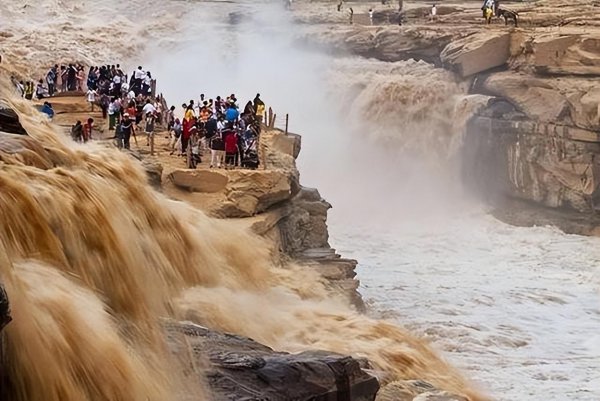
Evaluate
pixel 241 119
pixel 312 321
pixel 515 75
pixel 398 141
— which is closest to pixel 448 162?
pixel 398 141

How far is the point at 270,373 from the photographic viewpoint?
231 inches

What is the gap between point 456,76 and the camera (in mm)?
21406

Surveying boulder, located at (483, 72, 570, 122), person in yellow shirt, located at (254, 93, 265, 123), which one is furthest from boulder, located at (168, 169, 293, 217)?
boulder, located at (483, 72, 570, 122)

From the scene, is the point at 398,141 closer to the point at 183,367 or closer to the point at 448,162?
the point at 448,162

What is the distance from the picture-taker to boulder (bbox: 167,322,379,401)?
5.71 metres

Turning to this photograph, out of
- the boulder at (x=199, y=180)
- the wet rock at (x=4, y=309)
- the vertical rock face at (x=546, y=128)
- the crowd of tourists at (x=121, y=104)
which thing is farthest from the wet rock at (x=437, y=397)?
the vertical rock face at (x=546, y=128)

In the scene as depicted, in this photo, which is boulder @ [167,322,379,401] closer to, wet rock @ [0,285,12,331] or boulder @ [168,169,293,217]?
wet rock @ [0,285,12,331]

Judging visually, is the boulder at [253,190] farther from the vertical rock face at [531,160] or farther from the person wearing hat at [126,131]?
the vertical rock face at [531,160]

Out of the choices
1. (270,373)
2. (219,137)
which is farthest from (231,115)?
(270,373)

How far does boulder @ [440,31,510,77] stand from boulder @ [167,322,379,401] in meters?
15.2

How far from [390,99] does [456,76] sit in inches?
66.2

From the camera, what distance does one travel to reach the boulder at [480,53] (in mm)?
20484

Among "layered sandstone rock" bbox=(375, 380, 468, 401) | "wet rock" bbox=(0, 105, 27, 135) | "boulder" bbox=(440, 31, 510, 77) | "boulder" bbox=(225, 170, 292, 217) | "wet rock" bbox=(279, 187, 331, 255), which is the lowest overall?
"layered sandstone rock" bbox=(375, 380, 468, 401)

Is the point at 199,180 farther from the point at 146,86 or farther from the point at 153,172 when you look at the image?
the point at 146,86
